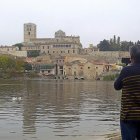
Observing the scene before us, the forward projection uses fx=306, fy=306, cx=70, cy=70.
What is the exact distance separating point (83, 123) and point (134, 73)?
6.34 m

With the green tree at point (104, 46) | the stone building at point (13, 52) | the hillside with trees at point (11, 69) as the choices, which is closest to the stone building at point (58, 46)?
the stone building at point (13, 52)

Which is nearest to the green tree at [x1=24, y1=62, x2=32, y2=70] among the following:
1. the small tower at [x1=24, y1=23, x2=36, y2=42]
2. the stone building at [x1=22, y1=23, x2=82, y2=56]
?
the stone building at [x1=22, y1=23, x2=82, y2=56]

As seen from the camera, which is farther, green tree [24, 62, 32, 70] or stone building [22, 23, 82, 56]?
stone building [22, 23, 82, 56]

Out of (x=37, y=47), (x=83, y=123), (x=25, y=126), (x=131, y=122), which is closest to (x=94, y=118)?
(x=83, y=123)

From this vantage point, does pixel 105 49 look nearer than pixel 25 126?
No

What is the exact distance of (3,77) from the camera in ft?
228

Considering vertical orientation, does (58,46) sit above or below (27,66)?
above

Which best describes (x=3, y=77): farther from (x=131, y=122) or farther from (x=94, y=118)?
(x=131, y=122)

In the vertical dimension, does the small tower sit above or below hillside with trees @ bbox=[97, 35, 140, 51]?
above

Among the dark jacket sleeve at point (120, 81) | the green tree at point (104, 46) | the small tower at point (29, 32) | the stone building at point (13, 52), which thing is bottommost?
the dark jacket sleeve at point (120, 81)

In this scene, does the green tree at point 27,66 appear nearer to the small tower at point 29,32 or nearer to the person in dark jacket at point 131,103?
the small tower at point 29,32

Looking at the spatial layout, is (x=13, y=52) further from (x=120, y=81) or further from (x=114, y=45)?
(x=120, y=81)

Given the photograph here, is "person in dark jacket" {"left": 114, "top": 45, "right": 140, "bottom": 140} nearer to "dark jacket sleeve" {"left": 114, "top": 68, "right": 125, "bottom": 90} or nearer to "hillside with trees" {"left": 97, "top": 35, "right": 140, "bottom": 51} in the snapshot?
"dark jacket sleeve" {"left": 114, "top": 68, "right": 125, "bottom": 90}

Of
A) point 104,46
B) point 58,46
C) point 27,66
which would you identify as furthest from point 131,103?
point 104,46
